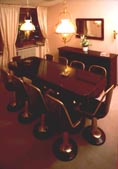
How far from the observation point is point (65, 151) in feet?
8.55

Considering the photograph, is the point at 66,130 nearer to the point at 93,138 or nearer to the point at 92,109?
the point at 92,109

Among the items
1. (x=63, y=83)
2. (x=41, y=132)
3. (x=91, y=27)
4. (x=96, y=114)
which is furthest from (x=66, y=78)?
(x=91, y=27)

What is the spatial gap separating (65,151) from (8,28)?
3.95 m

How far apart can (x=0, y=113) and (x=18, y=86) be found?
0.85m

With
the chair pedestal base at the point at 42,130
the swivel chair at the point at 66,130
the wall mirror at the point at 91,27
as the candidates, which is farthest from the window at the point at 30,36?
the swivel chair at the point at 66,130

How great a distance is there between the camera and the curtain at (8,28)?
5.05 m

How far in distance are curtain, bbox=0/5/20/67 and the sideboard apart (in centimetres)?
149

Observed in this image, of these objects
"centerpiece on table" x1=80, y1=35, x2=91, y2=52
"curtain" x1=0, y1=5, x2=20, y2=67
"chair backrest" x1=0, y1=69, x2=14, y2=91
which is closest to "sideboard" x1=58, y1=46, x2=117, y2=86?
"centerpiece on table" x1=80, y1=35, x2=91, y2=52

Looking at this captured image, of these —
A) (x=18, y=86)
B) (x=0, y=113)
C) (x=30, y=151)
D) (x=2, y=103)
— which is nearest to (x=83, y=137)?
(x=30, y=151)

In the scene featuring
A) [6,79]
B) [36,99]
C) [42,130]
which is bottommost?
[42,130]

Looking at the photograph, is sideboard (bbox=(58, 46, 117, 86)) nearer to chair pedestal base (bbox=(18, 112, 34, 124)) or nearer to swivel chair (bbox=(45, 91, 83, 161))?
swivel chair (bbox=(45, 91, 83, 161))

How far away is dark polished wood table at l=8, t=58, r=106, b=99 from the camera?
107 inches

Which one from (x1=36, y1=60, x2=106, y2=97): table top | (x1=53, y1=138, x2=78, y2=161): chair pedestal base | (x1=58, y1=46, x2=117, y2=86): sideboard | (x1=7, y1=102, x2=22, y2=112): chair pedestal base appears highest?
(x1=58, y1=46, x2=117, y2=86): sideboard

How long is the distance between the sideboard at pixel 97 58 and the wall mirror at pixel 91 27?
0.45 metres
